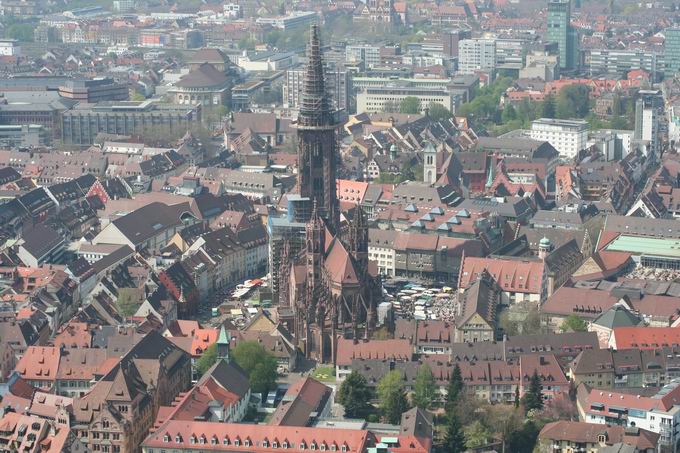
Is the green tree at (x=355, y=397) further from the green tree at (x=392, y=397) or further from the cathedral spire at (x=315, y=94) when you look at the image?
the cathedral spire at (x=315, y=94)

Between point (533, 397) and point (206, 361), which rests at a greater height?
point (206, 361)

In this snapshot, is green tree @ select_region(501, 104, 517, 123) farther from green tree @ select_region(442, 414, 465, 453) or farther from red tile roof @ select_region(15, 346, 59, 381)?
green tree @ select_region(442, 414, 465, 453)

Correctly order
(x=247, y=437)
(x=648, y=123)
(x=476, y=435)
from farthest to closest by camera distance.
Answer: (x=648, y=123)
(x=476, y=435)
(x=247, y=437)

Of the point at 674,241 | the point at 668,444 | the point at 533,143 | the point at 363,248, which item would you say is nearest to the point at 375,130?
the point at 533,143

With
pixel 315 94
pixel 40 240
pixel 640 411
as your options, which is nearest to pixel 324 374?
pixel 640 411

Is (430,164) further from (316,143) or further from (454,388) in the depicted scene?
(454,388)

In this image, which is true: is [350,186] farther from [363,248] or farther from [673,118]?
[673,118]
